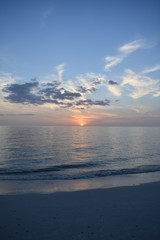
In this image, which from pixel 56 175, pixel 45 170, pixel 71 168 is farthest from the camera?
pixel 71 168

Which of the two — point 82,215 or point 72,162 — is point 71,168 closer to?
point 72,162

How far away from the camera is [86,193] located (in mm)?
13539

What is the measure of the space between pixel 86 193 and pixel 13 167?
15561mm

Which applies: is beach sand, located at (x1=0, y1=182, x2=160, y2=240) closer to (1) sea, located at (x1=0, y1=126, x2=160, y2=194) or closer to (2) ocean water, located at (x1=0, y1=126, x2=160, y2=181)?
(1) sea, located at (x1=0, y1=126, x2=160, y2=194)

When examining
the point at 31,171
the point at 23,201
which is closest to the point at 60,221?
the point at 23,201

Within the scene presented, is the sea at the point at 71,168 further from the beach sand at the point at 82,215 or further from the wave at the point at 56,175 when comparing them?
the beach sand at the point at 82,215

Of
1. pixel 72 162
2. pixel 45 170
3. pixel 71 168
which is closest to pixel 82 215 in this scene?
pixel 45 170

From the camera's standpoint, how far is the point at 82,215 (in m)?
9.57

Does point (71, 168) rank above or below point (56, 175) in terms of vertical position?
below

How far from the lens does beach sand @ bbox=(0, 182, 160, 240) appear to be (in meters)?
7.71

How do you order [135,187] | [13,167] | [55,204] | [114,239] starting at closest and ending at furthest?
[114,239]
[55,204]
[135,187]
[13,167]

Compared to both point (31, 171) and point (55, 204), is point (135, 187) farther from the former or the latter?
point (31, 171)

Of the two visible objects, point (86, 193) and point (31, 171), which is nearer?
point (86, 193)

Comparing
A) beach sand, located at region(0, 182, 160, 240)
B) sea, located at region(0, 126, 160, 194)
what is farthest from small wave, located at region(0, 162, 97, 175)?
beach sand, located at region(0, 182, 160, 240)
